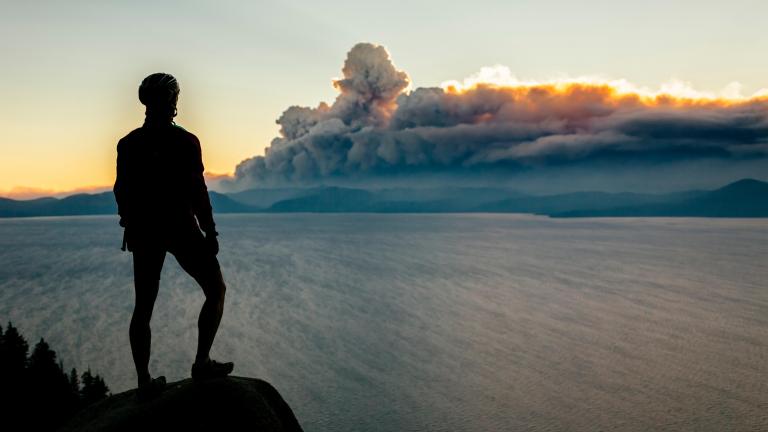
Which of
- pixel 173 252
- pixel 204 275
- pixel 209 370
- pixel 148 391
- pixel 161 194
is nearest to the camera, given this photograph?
pixel 161 194

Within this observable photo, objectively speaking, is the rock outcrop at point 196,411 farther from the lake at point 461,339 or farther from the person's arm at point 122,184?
the lake at point 461,339

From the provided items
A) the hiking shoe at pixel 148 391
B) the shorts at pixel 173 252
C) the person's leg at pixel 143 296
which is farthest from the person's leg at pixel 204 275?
the hiking shoe at pixel 148 391

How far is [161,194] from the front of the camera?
7.30 m

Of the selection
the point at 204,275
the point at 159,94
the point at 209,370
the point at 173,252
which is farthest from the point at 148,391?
the point at 159,94

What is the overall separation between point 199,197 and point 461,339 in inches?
2321

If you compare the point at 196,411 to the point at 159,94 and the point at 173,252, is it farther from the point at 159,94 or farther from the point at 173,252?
the point at 159,94

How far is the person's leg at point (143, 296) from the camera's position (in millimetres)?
7461

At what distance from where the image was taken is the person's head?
24.2 ft

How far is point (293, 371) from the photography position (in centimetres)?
A: 5225

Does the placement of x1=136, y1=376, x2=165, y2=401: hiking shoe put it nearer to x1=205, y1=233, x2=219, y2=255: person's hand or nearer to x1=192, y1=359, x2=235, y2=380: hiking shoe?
x1=192, y1=359, x2=235, y2=380: hiking shoe

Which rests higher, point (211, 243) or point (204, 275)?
point (211, 243)

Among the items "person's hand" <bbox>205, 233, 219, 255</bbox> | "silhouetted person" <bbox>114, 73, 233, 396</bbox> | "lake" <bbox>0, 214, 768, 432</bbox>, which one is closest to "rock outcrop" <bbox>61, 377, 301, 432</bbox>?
"silhouetted person" <bbox>114, 73, 233, 396</bbox>

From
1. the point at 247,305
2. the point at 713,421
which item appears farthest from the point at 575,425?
the point at 247,305

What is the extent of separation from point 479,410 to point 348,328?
30.1 meters
